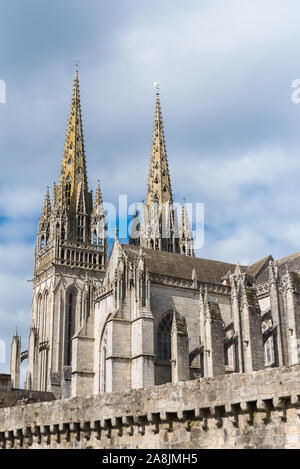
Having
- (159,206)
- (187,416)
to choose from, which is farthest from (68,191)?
(187,416)

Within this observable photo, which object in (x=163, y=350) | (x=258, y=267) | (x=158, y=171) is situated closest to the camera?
(x=163, y=350)

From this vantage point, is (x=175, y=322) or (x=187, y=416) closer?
(x=187, y=416)

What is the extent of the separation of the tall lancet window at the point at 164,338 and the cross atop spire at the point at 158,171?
25403 mm

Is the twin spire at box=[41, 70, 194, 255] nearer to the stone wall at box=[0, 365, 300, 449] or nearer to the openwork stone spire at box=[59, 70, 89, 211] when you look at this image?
the openwork stone spire at box=[59, 70, 89, 211]

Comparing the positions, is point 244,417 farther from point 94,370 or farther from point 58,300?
point 58,300

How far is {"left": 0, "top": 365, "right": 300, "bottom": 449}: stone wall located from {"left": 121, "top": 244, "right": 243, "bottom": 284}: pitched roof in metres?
21.6

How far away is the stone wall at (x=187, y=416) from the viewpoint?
38.5ft

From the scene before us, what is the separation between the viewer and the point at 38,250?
207ft

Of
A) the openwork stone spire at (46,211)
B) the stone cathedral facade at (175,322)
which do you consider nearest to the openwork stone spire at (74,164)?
the openwork stone spire at (46,211)

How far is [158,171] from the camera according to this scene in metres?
61.8

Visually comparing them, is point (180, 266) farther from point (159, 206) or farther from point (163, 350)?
point (159, 206)

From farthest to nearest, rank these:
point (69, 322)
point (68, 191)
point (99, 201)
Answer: point (99, 201), point (68, 191), point (69, 322)

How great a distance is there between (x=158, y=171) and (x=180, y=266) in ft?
76.8

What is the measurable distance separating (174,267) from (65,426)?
23837 millimetres
